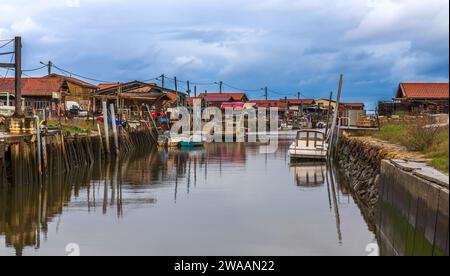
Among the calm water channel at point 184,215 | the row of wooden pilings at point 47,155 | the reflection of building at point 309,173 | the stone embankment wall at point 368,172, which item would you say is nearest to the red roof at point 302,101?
the row of wooden pilings at point 47,155

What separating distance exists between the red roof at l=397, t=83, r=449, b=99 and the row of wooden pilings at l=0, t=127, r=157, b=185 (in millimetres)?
27745

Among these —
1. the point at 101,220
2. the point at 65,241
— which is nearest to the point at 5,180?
the point at 101,220

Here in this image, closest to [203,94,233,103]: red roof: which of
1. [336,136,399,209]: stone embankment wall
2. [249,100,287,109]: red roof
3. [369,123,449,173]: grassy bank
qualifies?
[249,100,287,109]: red roof

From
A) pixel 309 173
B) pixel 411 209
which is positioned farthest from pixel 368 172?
pixel 411 209

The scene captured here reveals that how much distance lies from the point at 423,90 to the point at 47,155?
39.1m

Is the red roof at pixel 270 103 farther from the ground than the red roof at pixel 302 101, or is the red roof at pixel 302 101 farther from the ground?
the red roof at pixel 302 101

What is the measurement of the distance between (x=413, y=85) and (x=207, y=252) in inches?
1829

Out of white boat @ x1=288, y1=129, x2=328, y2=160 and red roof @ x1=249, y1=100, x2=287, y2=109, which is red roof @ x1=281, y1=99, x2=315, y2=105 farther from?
white boat @ x1=288, y1=129, x2=328, y2=160

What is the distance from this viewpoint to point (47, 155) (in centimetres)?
2647

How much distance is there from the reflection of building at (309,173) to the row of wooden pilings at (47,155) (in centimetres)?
1137

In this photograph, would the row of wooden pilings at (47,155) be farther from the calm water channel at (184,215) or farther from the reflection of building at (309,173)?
the reflection of building at (309,173)

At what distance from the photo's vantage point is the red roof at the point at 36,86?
5596cm
